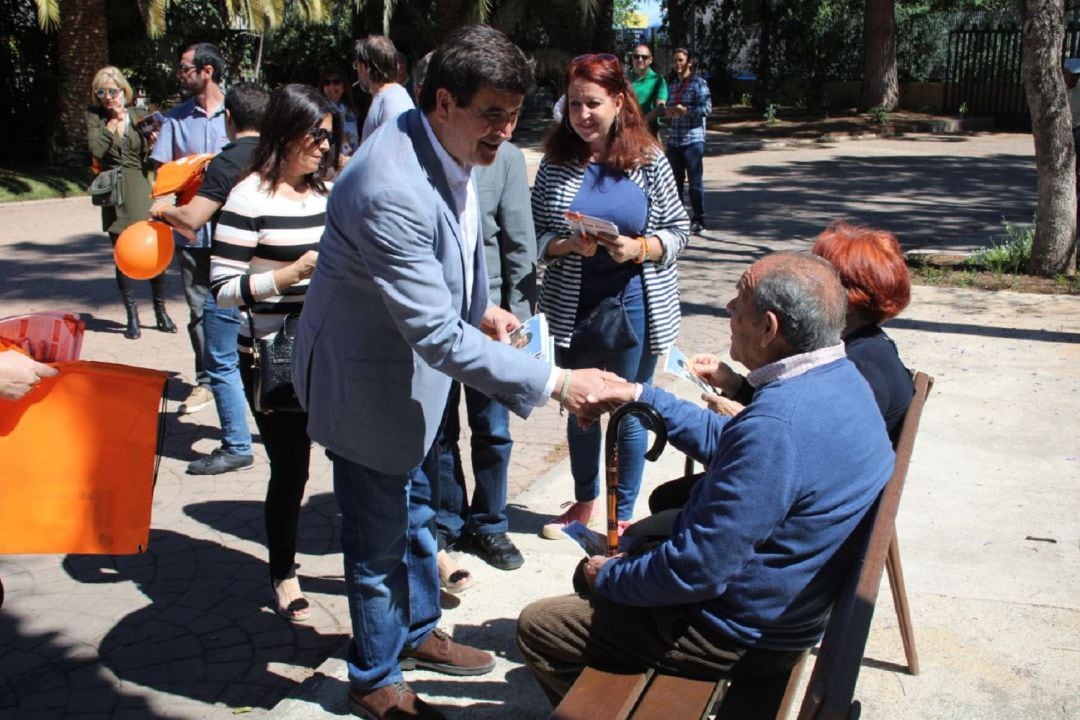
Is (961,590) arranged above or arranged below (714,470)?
below

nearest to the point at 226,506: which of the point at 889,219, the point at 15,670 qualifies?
the point at 15,670

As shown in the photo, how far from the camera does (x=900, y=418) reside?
126 inches

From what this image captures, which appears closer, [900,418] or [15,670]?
[900,418]

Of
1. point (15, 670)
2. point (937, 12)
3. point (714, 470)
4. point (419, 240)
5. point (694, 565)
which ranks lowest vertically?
point (15, 670)

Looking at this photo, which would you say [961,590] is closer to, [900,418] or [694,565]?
[900,418]

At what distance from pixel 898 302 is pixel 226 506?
10.7 feet

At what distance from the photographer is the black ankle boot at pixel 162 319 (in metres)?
8.05

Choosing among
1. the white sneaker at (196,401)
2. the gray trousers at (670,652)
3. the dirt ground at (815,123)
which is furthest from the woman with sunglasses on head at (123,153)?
the dirt ground at (815,123)

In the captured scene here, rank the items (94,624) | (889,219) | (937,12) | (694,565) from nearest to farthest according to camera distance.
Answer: (694,565) → (94,624) → (889,219) → (937,12)

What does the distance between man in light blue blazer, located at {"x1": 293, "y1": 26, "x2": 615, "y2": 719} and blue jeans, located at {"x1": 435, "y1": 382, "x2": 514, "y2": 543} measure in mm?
1025

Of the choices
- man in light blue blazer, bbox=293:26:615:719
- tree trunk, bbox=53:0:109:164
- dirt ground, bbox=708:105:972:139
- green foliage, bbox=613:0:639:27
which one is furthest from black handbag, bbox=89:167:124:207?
green foliage, bbox=613:0:639:27

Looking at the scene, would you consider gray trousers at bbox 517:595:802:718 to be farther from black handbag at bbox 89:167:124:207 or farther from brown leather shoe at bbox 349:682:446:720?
black handbag at bbox 89:167:124:207

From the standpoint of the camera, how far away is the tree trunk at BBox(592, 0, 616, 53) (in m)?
23.2

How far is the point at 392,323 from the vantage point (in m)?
2.84
